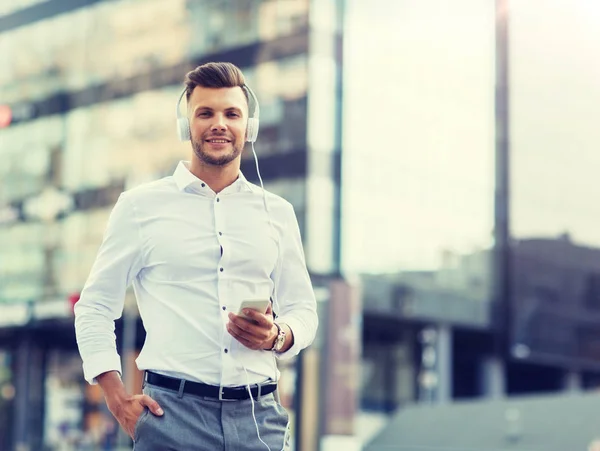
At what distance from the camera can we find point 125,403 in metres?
2.71

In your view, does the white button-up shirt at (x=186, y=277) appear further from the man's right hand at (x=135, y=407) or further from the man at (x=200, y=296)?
the man's right hand at (x=135, y=407)

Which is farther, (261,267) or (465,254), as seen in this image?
(465,254)

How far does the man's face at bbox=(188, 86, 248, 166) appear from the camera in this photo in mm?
2863

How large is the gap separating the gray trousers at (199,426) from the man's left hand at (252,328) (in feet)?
0.63

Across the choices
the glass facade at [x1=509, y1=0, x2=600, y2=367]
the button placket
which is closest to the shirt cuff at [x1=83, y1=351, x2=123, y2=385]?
the button placket

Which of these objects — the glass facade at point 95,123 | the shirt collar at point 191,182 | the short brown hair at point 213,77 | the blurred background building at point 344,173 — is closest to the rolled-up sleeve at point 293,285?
the shirt collar at point 191,182

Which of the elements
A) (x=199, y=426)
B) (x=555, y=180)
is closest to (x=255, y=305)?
(x=199, y=426)

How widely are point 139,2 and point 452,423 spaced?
14340 millimetres

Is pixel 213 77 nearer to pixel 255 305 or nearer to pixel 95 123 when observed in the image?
pixel 255 305

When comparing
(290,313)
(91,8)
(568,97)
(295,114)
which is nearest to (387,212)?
(295,114)

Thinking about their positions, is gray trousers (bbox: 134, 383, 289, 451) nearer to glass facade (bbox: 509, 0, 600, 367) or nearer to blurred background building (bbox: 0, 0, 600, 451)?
blurred background building (bbox: 0, 0, 600, 451)

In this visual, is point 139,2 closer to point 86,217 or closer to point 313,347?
point 86,217

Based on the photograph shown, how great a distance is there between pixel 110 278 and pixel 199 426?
483mm

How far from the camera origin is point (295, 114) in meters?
26.4
